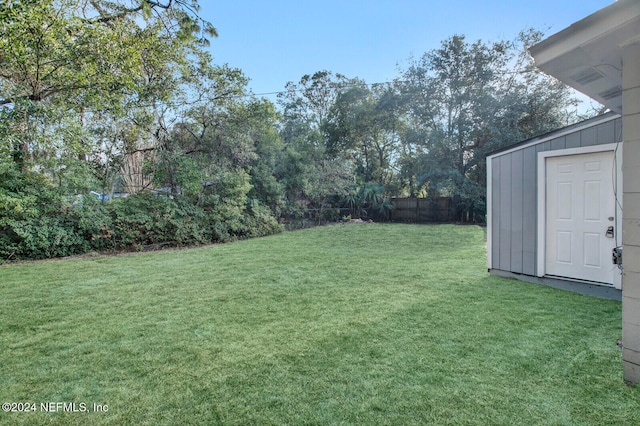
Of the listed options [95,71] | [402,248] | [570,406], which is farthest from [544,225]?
[95,71]

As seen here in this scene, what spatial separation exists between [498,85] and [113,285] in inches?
574

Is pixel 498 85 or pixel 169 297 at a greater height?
pixel 498 85

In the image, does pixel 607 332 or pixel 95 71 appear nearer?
pixel 607 332

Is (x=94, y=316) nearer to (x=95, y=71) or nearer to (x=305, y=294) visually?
(x=305, y=294)

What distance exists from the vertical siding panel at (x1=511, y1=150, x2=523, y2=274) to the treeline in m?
4.65

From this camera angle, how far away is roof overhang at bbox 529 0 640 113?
1.56 meters

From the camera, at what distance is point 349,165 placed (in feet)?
42.5

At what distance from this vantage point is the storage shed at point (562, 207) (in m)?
3.48

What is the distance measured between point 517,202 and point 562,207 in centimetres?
51

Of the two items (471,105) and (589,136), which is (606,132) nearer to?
(589,136)

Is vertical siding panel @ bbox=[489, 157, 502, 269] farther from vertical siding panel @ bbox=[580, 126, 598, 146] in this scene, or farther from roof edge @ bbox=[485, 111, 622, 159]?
vertical siding panel @ bbox=[580, 126, 598, 146]

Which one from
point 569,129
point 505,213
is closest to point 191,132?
point 505,213

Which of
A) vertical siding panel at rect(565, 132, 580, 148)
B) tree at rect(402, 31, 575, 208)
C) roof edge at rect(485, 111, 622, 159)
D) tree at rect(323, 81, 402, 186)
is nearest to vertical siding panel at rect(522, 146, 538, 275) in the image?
roof edge at rect(485, 111, 622, 159)

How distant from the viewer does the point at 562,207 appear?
3865 millimetres
